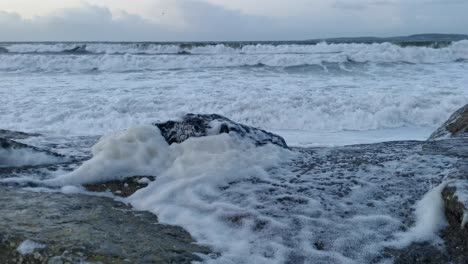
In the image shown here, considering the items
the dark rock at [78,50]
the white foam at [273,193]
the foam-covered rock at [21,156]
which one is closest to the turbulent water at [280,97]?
the white foam at [273,193]

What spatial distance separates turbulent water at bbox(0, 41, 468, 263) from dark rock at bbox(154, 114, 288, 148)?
0.12m

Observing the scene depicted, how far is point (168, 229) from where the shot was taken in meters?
2.73

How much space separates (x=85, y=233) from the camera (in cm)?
245

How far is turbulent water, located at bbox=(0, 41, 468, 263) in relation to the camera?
272cm

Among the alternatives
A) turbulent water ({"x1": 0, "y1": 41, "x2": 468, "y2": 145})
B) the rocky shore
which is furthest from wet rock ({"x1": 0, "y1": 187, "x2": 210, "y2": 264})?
turbulent water ({"x1": 0, "y1": 41, "x2": 468, "y2": 145})

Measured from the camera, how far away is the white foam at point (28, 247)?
7.27ft

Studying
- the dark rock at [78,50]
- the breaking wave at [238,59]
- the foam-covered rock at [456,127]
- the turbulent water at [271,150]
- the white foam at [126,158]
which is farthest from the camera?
the dark rock at [78,50]

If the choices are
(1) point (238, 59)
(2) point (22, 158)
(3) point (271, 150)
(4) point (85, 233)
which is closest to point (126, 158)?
(2) point (22, 158)

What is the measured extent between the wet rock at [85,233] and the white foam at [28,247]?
14 mm

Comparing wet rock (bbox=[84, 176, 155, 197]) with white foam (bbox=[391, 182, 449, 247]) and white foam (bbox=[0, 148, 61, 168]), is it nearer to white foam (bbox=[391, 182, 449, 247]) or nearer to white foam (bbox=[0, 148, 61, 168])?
white foam (bbox=[0, 148, 61, 168])

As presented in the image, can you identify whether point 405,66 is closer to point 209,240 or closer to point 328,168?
point 328,168

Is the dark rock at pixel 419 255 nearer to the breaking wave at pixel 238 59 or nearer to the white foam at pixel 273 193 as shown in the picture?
the white foam at pixel 273 193

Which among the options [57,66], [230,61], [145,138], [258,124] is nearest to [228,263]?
[145,138]

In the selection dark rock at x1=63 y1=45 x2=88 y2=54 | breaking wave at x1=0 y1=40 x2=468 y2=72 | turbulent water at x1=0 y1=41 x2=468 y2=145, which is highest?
dark rock at x1=63 y1=45 x2=88 y2=54
